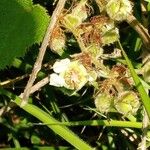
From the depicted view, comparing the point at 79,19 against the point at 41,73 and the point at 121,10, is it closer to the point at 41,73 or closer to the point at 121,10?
the point at 121,10

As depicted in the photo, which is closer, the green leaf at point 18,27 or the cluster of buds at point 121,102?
the cluster of buds at point 121,102

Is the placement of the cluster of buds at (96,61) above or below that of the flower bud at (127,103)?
above

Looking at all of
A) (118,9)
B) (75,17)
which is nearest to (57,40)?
(75,17)

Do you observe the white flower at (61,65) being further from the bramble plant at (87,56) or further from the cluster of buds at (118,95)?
the cluster of buds at (118,95)

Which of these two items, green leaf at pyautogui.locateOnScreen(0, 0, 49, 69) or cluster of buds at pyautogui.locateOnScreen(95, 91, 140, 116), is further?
green leaf at pyautogui.locateOnScreen(0, 0, 49, 69)

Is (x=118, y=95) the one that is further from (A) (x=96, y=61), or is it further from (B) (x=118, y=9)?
(B) (x=118, y=9)

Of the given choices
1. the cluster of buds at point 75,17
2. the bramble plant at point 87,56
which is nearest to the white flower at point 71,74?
the bramble plant at point 87,56

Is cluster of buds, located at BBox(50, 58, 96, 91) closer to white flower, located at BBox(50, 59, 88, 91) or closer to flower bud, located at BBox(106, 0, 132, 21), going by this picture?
white flower, located at BBox(50, 59, 88, 91)

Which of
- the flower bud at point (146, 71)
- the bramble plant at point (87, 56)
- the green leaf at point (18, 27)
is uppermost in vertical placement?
the green leaf at point (18, 27)

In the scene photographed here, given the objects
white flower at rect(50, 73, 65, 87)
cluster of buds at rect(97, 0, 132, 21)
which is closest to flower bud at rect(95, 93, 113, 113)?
white flower at rect(50, 73, 65, 87)
